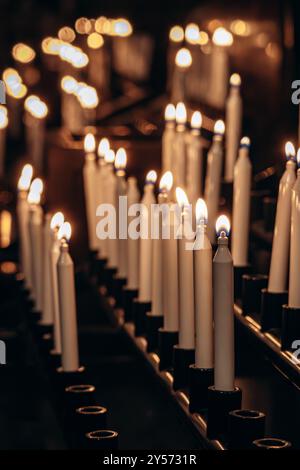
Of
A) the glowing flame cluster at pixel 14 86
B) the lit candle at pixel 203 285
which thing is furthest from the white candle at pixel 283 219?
the glowing flame cluster at pixel 14 86

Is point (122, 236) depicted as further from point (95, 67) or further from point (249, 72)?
point (95, 67)

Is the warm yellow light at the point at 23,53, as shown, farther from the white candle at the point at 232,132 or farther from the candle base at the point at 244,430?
the candle base at the point at 244,430

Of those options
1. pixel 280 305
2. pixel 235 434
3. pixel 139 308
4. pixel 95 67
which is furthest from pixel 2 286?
pixel 95 67

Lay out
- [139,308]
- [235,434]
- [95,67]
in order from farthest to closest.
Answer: [95,67] → [139,308] → [235,434]

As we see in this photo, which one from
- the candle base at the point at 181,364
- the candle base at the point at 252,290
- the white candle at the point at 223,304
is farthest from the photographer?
the candle base at the point at 252,290

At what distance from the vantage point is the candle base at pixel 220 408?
6.25 feet

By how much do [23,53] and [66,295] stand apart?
821cm

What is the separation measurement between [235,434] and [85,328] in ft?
7.37

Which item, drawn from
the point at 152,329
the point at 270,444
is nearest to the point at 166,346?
the point at 152,329

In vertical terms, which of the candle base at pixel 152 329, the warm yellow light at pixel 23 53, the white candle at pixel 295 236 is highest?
the warm yellow light at pixel 23 53

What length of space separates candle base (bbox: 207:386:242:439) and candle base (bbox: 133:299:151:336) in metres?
0.75

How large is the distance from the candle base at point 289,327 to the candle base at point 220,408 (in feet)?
0.54

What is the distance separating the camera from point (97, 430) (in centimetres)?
220

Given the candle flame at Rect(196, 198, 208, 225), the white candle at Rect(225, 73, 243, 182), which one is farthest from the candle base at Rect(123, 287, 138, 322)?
the candle flame at Rect(196, 198, 208, 225)
